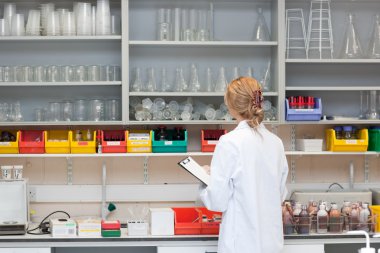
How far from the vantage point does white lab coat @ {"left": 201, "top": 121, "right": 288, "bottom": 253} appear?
2996 millimetres

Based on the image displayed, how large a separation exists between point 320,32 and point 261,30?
1.38 ft

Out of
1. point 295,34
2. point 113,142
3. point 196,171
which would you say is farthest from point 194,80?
point 196,171

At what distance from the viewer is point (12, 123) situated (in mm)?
4047

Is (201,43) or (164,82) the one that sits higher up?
(201,43)

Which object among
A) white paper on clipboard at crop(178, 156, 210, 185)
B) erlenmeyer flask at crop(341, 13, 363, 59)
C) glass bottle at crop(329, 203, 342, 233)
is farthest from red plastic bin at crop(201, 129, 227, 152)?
erlenmeyer flask at crop(341, 13, 363, 59)

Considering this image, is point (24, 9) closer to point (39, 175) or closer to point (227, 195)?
point (39, 175)

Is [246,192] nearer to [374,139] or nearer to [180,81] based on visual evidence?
[180,81]

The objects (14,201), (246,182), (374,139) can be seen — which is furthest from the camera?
(374,139)

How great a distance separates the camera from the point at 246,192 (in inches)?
118

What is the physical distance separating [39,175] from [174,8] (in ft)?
5.05

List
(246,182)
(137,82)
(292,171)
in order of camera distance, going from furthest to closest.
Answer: (292,171)
(137,82)
(246,182)

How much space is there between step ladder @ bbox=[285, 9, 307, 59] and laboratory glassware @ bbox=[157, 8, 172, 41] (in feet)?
2.76

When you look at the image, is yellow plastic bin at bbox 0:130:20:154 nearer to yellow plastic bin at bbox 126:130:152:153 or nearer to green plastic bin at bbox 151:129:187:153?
yellow plastic bin at bbox 126:130:152:153

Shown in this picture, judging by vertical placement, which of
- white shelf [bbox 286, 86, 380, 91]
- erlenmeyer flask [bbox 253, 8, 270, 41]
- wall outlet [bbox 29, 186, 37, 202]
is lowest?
wall outlet [bbox 29, 186, 37, 202]
